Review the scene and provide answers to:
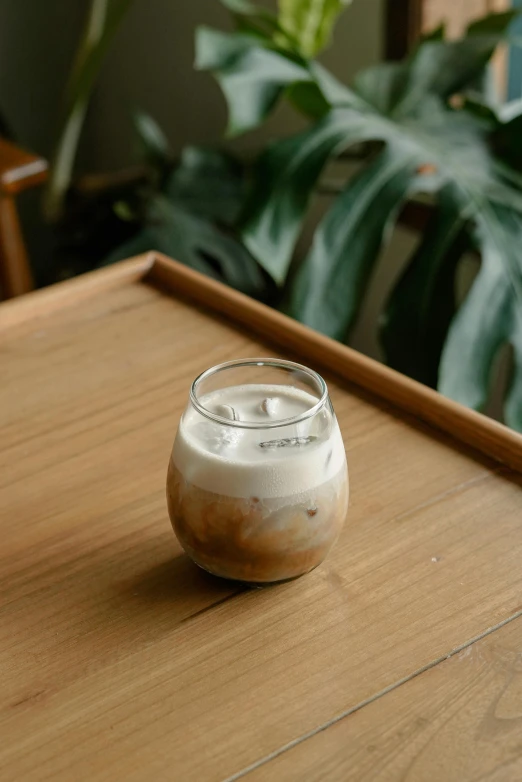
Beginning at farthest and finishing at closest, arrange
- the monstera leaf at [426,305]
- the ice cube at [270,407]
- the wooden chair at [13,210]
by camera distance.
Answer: the wooden chair at [13,210] < the monstera leaf at [426,305] < the ice cube at [270,407]

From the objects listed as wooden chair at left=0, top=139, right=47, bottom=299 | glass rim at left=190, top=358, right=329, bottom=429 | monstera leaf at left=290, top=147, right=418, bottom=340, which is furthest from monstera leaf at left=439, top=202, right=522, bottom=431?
wooden chair at left=0, top=139, right=47, bottom=299

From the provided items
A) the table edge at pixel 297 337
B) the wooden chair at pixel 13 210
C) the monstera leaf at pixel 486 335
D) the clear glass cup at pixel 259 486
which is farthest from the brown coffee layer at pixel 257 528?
the wooden chair at pixel 13 210

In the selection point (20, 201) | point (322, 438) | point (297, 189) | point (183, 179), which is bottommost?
point (20, 201)

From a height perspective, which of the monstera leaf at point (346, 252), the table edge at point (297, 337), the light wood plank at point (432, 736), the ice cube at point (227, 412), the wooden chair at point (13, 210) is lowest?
the wooden chair at point (13, 210)

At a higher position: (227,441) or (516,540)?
(227,441)

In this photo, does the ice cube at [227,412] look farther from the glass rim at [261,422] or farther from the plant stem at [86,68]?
the plant stem at [86,68]

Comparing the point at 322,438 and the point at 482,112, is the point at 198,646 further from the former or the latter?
the point at 482,112

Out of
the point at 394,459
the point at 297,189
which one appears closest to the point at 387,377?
the point at 394,459
